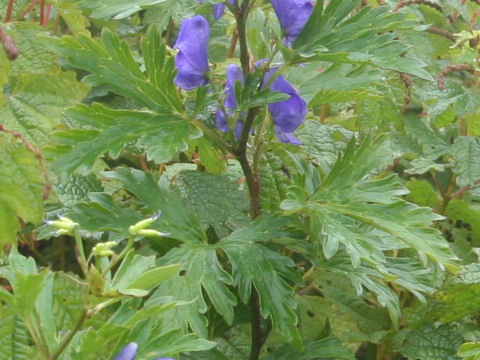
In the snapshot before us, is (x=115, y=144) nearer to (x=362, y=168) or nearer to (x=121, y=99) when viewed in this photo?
(x=362, y=168)

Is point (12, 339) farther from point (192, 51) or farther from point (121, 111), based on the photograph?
point (192, 51)

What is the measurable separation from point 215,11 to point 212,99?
0.50 feet

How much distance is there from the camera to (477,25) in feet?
7.34

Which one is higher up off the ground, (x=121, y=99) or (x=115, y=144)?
(x=115, y=144)

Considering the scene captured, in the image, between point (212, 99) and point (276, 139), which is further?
point (276, 139)

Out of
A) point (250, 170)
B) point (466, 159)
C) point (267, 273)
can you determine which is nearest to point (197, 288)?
point (267, 273)

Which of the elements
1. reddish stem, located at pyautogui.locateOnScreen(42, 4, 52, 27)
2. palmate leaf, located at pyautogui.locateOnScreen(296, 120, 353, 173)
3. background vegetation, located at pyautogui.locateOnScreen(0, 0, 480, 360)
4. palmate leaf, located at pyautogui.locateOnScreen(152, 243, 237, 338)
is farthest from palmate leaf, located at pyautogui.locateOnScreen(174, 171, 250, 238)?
reddish stem, located at pyautogui.locateOnScreen(42, 4, 52, 27)

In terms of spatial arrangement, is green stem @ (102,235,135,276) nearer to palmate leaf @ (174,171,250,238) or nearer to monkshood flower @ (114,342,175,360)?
monkshood flower @ (114,342,175,360)

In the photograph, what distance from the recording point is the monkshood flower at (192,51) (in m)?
1.20

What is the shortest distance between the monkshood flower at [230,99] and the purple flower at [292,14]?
0.10 meters

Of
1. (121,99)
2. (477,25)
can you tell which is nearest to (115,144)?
(121,99)

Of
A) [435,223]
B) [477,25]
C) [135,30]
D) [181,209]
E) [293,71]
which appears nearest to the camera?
[181,209]

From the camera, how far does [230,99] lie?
1.19m

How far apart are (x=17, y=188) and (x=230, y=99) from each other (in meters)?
0.41
